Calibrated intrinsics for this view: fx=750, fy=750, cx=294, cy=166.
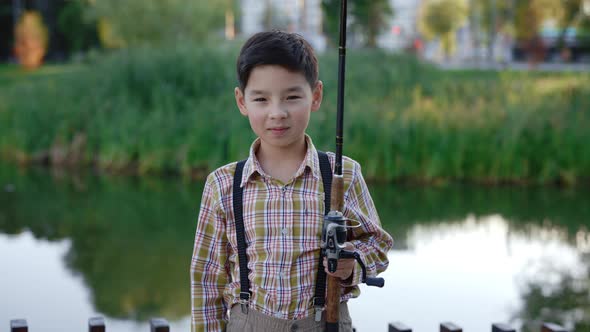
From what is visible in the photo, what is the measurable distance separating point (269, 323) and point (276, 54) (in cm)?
66

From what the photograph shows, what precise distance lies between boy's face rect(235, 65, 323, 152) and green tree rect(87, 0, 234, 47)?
27330 millimetres

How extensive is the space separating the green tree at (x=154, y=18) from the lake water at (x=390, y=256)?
69.7ft

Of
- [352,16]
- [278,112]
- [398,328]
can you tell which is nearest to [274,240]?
[278,112]

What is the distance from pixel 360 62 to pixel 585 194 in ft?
17.9

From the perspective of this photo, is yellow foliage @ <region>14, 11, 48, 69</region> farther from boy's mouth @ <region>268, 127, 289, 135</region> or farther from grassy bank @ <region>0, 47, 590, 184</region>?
boy's mouth @ <region>268, 127, 289, 135</region>

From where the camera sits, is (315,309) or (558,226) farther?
(558,226)

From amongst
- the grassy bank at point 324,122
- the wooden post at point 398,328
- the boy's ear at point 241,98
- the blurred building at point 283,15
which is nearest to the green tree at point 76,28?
the blurred building at point 283,15

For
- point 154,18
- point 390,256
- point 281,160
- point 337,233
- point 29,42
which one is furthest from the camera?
point 29,42

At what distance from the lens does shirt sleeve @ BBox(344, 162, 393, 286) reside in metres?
1.92

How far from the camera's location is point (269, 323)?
184cm

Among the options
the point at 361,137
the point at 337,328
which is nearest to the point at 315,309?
the point at 337,328

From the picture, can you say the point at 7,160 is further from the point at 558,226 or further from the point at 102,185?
the point at 558,226

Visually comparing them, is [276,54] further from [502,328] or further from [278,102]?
[502,328]

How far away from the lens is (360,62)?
1310 cm
